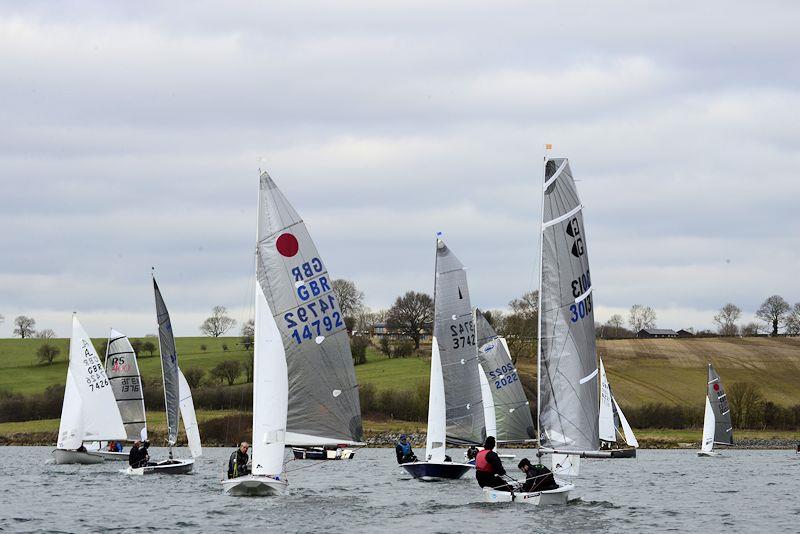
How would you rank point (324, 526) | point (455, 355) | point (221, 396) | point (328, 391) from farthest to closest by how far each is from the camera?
point (221, 396) < point (455, 355) < point (328, 391) < point (324, 526)

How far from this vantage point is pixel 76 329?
201 feet

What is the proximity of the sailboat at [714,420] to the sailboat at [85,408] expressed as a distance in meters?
38.8

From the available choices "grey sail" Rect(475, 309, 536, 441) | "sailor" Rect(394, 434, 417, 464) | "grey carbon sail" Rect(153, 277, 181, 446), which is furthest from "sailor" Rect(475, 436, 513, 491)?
"grey sail" Rect(475, 309, 536, 441)

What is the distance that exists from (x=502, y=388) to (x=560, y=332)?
77.7ft

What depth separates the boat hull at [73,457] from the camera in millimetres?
60281

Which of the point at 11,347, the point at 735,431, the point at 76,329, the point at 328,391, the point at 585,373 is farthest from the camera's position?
the point at 11,347

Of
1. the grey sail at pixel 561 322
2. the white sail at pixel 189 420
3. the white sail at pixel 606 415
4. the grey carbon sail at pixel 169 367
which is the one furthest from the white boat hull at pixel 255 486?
the white sail at pixel 606 415

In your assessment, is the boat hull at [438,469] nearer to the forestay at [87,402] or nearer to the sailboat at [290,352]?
the sailboat at [290,352]

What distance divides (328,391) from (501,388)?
2167 centimetres

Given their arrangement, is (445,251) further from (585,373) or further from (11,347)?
(11,347)

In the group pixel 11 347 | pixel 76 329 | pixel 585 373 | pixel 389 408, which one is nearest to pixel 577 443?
pixel 585 373

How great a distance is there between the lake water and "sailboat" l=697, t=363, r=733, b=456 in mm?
21692

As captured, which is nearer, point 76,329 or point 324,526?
point 324,526

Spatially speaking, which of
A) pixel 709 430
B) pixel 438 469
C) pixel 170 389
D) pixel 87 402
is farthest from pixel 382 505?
pixel 709 430
